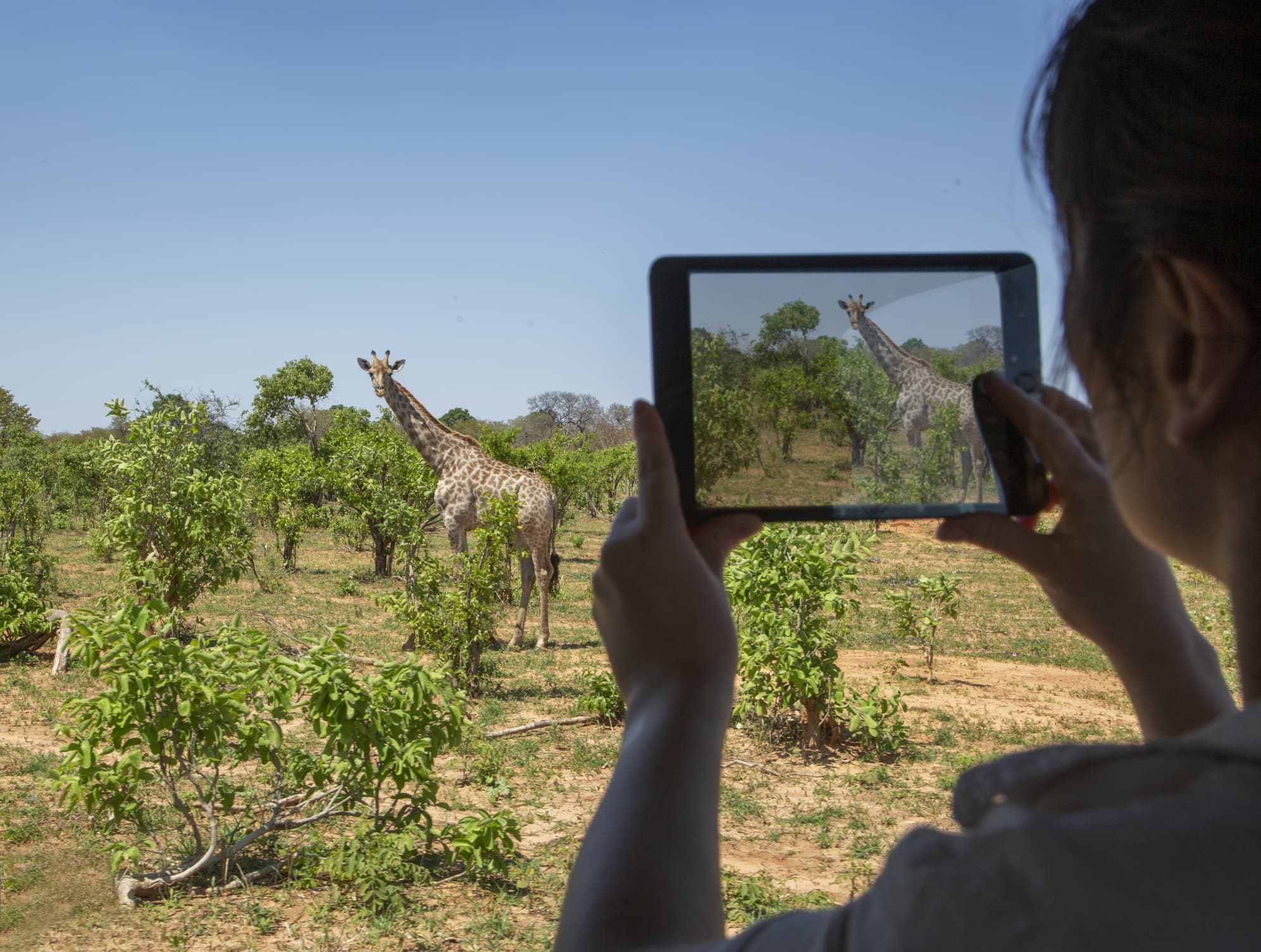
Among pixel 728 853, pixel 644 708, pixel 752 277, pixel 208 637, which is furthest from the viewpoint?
pixel 728 853

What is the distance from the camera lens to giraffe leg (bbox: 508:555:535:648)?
27.2ft

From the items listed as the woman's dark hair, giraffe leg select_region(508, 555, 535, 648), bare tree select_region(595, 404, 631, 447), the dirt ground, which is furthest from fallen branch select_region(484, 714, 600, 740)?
bare tree select_region(595, 404, 631, 447)

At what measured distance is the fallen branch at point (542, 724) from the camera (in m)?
5.48

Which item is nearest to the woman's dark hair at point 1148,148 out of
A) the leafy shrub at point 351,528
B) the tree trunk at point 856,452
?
the tree trunk at point 856,452

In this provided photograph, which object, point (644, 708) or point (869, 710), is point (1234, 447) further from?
point (869, 710)

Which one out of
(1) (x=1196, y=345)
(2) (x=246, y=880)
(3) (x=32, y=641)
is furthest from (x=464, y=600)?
(1) (x=1196, y=345)

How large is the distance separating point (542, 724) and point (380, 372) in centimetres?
485

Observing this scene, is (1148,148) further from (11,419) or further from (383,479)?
(11,419)

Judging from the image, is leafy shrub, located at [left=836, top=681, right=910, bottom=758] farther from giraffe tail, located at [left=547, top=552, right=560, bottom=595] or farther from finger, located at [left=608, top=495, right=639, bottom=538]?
finger, located at [left=608, top=495, right=639, bottom=538]

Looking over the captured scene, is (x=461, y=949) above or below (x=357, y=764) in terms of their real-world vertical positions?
below

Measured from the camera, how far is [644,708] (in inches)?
25.2

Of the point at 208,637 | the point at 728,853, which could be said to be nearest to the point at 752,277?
the point at 208,637

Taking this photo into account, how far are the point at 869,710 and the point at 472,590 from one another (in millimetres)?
2908

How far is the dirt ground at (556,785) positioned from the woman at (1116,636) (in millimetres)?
2860
